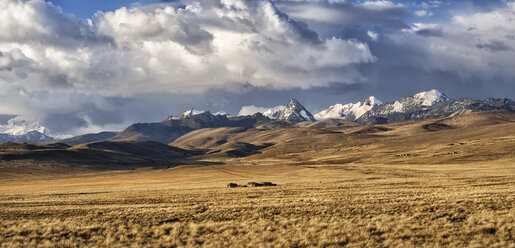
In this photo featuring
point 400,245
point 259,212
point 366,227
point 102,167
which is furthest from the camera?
point 102,167

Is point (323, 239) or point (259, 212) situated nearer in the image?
point (323, 239)

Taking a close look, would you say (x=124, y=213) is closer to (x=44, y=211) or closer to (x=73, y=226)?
(x=73, y=226)

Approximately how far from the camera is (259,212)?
3080cm

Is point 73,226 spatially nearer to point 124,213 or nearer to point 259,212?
point 124,213

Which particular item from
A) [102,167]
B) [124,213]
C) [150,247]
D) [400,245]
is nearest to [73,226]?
[124,213]

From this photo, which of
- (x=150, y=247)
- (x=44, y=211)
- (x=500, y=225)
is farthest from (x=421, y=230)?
(x=44, y=211)

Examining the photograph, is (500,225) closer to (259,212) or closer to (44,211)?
(259,212)

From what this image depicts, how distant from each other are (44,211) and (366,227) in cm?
2785

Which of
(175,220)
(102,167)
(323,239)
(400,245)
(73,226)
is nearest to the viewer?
(400,245)

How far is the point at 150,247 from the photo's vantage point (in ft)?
69.4

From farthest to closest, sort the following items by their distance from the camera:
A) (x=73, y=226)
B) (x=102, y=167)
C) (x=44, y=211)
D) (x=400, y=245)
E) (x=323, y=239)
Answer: (x=102, y=167) < (x=44, y=211) < (x=73, y=226) < (x=323, y=239) < (x=400, y=245)

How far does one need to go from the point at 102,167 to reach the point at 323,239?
162 meters

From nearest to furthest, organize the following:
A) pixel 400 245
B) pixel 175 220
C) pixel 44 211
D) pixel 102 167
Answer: pixel 400 245
pixel 175 220
pixel 44 211
pixel 102 167

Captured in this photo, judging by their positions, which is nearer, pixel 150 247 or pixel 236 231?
pixel 150 247
